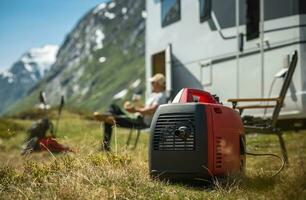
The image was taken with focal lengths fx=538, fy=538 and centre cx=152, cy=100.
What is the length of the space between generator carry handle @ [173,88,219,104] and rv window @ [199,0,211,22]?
6112mm

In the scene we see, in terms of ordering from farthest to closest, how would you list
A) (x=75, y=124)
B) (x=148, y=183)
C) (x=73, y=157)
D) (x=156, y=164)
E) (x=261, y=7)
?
(x=75, y=124) < (x=261, y=7) < (x=73, y=157) < (x=156, y=164) < (x=148, y=183)

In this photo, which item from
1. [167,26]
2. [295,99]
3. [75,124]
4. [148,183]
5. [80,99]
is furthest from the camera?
[80,99]

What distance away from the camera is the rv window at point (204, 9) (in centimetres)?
1034

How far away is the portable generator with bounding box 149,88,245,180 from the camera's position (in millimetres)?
3967

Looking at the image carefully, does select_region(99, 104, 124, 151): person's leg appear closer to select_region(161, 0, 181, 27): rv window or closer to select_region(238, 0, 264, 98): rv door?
select_region(238, 0, 264, 98): rv door

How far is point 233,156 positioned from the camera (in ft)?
13.9

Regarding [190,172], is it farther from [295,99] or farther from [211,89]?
[211,89]

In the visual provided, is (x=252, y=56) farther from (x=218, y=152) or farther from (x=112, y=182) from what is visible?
(x=112, y=182)

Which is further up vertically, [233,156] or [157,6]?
[157,6]

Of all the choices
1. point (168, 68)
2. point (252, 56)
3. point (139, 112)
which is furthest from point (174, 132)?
point (168, 68)

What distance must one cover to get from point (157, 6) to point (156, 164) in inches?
347

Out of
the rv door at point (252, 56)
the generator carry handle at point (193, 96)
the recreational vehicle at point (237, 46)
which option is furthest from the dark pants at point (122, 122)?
the generator carry handle at point (193, 96)

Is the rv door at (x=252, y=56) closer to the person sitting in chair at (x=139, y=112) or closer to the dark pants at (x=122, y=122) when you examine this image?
the person sitting in chair at (x=139, y=112)

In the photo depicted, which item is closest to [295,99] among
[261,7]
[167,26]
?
[261,7]
